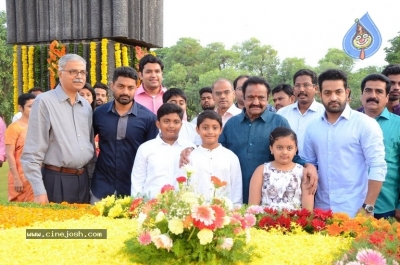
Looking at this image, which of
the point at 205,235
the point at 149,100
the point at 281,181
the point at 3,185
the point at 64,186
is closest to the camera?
the point at 205,235

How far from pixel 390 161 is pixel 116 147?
263 centimetres

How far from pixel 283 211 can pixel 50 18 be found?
813 centimetres

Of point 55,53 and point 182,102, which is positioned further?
point 55,53

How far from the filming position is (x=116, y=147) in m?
4.80

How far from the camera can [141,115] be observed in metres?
4.90

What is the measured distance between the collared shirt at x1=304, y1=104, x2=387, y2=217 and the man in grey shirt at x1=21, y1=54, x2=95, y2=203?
222cm

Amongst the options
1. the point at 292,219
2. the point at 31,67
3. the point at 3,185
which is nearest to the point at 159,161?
the point at 292,219

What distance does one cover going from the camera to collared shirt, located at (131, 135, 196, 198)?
4.54 meters

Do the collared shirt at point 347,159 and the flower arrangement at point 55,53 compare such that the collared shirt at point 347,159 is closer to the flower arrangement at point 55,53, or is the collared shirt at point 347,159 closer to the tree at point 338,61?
the flower arrangement at point 55,53

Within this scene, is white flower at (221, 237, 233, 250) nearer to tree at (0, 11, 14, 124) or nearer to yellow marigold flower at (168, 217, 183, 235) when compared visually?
yellow marigold flower at (168, 217, 183, 235)

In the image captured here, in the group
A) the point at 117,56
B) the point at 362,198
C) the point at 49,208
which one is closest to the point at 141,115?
the point at 49,208

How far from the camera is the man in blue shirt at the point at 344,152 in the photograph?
4.06 m

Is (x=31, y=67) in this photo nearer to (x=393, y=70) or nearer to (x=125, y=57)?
(x=125, y=57)

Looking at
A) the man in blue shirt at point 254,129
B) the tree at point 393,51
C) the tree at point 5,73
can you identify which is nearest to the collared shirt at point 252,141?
the man in blue shirt at point 254,129
